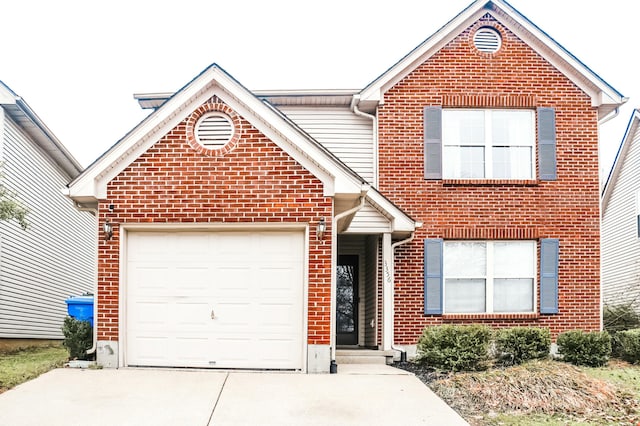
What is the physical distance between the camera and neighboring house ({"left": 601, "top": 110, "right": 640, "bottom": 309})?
68.7 feet

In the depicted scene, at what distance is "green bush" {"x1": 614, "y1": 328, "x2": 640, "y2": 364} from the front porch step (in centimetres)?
452

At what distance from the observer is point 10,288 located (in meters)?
17.8

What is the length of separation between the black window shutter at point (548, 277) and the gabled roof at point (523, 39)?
132 inches

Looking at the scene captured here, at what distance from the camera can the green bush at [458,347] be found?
41.8ft

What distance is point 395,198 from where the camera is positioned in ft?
Result: 52.7

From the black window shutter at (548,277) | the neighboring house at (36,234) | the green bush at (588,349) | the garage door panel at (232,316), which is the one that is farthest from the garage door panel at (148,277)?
the black window shutter at (548,277)

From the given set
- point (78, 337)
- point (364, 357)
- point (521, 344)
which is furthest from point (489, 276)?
point (78, 337)

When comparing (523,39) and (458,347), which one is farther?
(523,39)

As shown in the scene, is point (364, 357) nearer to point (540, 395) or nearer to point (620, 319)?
point (540, 395)

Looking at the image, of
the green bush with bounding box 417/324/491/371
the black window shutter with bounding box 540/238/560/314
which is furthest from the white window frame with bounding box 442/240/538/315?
the green bush with bounding box 417/324/491/371

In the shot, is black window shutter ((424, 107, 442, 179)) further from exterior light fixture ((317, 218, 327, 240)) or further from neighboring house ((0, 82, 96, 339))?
neighboring house ((0, 82, 96, 339))

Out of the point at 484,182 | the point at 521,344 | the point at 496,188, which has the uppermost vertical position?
the point at 484,182

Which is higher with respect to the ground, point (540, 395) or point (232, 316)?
point (232, 316)

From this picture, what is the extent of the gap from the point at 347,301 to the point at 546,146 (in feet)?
20.0
